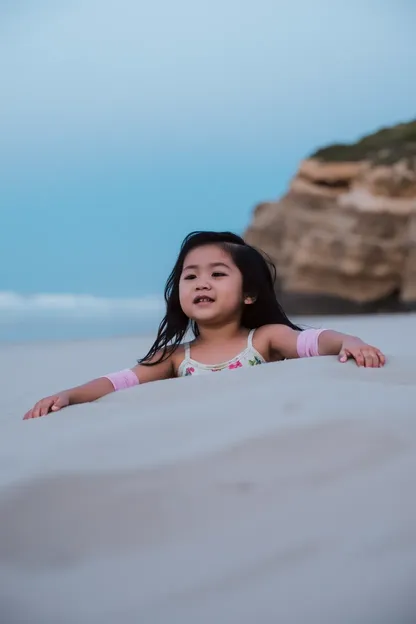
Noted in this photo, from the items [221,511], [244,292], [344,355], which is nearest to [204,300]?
[244,292]

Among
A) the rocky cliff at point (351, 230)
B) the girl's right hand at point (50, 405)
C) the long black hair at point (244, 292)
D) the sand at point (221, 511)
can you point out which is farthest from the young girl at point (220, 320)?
the rocky cliff at point (351, 230)

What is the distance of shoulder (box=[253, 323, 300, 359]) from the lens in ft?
6.96

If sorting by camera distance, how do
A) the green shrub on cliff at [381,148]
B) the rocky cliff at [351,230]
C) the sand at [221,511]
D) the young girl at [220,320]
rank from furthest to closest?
the green shrub on cliff at [381,148]
the rocky cliff at [351,230]
the young girl at [220,320]
the sand at [221,511]

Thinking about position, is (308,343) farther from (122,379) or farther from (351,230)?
(351,230)

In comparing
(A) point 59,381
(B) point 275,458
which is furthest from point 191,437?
(A) point 59,381

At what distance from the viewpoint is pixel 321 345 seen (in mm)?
1931

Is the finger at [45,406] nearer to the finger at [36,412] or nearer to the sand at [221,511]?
the finger at [36,412]

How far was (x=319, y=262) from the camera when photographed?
1256 cm

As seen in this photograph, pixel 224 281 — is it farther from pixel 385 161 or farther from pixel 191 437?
pixel 385 161

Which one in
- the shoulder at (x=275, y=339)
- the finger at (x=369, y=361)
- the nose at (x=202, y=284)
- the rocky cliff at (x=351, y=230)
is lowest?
the finger at (x=369, y=361)

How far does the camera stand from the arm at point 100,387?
5.63 ft

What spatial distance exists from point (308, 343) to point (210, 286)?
0.35 metres

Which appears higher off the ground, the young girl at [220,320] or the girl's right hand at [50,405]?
the young girl at [220,320]

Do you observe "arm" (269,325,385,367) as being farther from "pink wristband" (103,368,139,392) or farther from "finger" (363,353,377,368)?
"pink wristband" (103,368,139,392)
